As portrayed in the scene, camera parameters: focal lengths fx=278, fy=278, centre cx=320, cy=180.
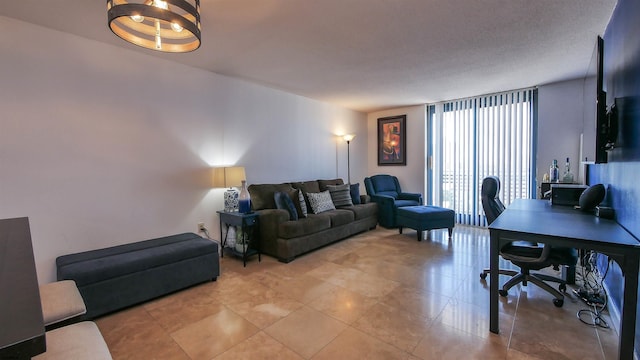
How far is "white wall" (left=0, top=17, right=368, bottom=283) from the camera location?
245cm

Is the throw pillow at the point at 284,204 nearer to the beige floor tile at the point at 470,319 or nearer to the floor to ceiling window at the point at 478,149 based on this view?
the beige floor tile at the point at 470,319

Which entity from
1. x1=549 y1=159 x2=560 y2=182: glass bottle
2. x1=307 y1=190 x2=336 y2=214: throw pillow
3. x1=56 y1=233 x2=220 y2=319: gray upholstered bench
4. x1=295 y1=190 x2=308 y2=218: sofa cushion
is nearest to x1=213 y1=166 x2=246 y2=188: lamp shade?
x1=56 y1=233 x2=220 y2=319: gray upholstered bench

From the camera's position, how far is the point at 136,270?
2461 mm

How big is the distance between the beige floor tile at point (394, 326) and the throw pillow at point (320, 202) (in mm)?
2093

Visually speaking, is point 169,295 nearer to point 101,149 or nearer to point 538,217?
point 101,149

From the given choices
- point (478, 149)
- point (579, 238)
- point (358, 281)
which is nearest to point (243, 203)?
point (358, 281)

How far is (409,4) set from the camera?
2189 millimetres

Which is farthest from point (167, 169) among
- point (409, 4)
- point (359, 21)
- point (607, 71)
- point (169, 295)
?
point (607, 71)

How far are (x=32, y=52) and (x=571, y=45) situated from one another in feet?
17.5

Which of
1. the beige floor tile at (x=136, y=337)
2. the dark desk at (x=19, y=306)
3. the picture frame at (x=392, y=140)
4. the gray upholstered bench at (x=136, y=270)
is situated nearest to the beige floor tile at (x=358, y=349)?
the beige floor tile at (x=136, y=337)

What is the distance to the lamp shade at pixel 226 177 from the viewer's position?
3594 mm

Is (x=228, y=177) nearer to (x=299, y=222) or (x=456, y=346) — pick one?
(x=299, y=222)

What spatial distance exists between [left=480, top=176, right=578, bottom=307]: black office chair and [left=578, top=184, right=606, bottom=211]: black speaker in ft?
1.39

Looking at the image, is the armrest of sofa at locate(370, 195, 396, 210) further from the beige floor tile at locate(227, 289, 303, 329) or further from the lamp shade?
the beige floor tile at locate(227, 289, 303, 329)
